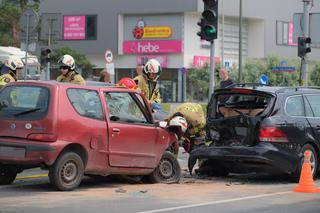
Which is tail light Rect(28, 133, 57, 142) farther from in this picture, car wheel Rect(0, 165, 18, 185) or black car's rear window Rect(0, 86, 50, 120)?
car wheel Rect(0, 165, 18, 185)

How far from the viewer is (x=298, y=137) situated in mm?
11555

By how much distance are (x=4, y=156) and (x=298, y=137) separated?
495 cm

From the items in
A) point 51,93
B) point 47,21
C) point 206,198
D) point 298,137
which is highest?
point 47,21

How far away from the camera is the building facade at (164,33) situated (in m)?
58.6

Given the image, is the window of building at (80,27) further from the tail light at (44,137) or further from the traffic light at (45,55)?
the tail light at (44,137)

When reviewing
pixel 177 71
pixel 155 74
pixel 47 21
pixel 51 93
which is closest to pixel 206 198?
pixel 51 93

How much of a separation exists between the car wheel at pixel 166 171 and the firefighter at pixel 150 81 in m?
1.77

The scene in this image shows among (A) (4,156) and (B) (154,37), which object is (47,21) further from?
(B) (154,37)

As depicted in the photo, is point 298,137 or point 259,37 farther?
point 259,37

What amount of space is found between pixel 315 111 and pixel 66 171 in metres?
4.91

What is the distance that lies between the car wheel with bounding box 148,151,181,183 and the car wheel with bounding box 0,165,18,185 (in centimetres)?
218

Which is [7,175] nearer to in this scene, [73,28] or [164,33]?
[164,33]

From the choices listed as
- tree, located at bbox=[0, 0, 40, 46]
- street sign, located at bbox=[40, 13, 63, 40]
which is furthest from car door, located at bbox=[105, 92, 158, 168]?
tree, located at bbox=[0, 0, 40, 46]

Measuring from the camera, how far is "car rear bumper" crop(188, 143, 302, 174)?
1114 centimetres
